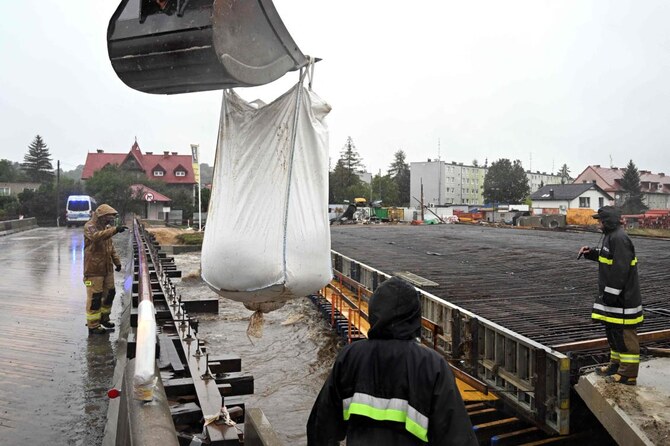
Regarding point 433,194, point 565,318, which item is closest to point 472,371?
point 565,318

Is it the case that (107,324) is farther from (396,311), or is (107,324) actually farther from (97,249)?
(396,311)

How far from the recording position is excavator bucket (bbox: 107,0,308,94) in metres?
2.28

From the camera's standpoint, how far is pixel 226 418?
3307 mm

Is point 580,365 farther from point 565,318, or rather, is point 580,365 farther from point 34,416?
point 34,416

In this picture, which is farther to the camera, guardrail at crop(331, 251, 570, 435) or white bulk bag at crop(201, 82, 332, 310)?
guardrail at crop(331, 251, 570, 435)

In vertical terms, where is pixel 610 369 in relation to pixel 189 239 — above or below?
above

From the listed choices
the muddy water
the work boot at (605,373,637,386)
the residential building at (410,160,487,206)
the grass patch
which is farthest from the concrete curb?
the residential building at (410,160,487,206)

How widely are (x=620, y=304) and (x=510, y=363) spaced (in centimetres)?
117

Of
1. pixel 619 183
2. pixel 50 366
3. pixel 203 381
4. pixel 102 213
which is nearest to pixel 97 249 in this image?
pixel 102 213

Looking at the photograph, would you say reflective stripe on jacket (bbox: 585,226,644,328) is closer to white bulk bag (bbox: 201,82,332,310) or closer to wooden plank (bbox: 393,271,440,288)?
white bulk bag (bbox: 201,82,332,310)

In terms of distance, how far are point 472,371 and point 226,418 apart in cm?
312

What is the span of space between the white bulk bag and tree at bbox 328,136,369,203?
5049 cm

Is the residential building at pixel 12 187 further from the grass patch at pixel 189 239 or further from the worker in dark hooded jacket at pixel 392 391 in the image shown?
the worker in dark hooded jacket at pixel 392 391

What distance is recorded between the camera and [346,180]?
74250 millimetres
